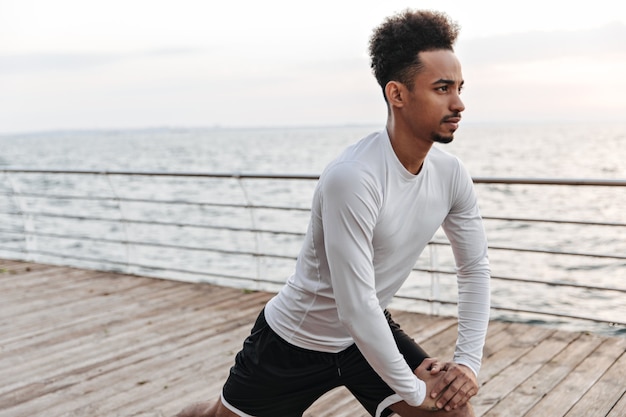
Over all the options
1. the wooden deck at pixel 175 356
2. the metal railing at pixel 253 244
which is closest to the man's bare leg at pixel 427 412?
the wooden deck at pixel 175 356

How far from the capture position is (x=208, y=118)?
30.0 meters

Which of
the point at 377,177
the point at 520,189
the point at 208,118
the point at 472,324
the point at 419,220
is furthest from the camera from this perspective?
the point at 208,118

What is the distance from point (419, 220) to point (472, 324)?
36 centimetres

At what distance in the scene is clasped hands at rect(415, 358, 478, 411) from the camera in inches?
73.2

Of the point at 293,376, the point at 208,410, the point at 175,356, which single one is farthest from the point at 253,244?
the point at 293,376

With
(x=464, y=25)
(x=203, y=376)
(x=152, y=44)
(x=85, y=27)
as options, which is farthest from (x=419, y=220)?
(x=152, y=44)

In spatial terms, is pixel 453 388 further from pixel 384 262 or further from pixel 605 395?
pixel 605 395

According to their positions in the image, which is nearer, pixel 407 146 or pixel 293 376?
pixel 407 146

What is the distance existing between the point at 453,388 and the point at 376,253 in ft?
1.26

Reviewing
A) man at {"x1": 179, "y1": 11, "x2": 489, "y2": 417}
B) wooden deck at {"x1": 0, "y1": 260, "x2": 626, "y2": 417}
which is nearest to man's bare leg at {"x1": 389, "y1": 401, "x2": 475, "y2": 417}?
man at {"x1": 179, "y1": 11, "x2": 489, "y2": 417}

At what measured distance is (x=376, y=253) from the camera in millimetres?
1910

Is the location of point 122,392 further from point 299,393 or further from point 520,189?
point 520,189

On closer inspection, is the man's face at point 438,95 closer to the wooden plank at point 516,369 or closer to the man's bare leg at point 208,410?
the man's bare leg at point 208,410

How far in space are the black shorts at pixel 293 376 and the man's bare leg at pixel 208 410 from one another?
0.15 feet
